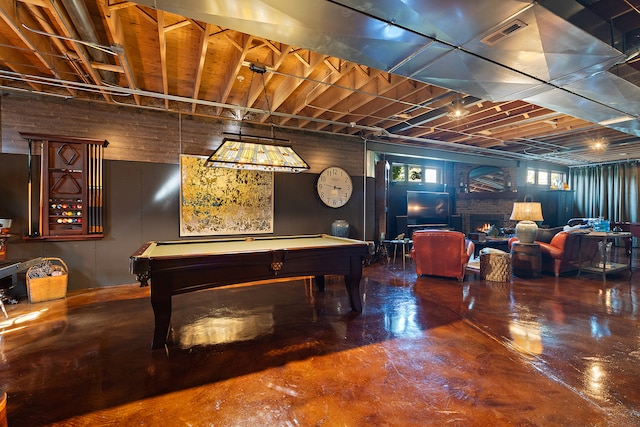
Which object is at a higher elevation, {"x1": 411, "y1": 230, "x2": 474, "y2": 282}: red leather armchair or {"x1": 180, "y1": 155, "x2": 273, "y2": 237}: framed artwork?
{"x1": 180, "y1": 155, "x2": 273, "y2": 237}: framed artwork

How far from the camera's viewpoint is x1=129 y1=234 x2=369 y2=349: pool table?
2.69 m

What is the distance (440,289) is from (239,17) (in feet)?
14.6

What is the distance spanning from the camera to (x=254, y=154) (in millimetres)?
3801

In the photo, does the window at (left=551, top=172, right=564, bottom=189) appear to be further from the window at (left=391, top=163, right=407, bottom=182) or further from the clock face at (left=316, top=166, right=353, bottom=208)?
the clock face at (left=316, top=166, right=353, bottom=208)

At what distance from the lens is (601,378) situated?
7.45 feet

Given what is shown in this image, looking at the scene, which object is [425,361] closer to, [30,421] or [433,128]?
[30,421]

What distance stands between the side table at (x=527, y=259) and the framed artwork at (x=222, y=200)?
186 inches

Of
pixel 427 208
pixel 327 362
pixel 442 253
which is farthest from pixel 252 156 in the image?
pixel 427 208

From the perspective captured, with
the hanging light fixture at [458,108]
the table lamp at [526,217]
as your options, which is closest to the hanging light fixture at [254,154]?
the hanging light fixture at [458,108]

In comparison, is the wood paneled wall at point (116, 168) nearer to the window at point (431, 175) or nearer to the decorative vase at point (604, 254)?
the window at point (431, 175)

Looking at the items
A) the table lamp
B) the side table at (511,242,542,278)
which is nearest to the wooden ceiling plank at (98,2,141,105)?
the table lamp

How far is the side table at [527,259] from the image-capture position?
5418 millimetres

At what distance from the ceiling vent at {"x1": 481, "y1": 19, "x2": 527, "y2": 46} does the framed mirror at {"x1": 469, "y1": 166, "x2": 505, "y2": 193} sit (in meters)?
7.54

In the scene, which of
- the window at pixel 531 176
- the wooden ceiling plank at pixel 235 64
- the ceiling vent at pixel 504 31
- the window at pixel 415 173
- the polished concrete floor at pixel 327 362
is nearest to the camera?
the polished concrete floor at pixel 327 362
